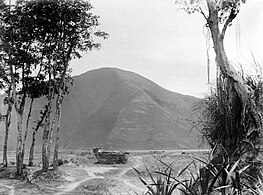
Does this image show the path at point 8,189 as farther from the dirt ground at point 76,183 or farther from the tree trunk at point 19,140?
the tree trunk at point 19,140

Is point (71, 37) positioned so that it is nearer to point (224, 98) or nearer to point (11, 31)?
point (11, 31)

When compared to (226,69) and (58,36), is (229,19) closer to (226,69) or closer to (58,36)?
(226,69)

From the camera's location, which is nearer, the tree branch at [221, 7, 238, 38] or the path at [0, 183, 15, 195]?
the tree branch at [221, 7, 238, 38]

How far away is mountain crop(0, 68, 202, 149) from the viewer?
176 ft

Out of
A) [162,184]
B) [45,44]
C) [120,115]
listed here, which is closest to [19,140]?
[45,44]

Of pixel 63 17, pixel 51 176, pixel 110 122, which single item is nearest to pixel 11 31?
pixel 63 17

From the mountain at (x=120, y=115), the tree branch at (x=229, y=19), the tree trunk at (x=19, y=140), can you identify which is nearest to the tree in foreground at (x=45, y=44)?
the tree trunk at (x=19, y=140)

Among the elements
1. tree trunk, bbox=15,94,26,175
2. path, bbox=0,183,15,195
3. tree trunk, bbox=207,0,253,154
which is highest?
tree trunk, bbox=207,0,253,154

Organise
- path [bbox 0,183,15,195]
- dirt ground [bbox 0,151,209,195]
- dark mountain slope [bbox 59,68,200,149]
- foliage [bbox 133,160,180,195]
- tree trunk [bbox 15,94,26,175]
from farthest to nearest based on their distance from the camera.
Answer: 1. dark mountain slope [bbox 59,68,200,149]
2. tree trunk [bbox 15,94,26,175]
3. path [bbox 0,183,15,195]
4. dirt ground [bbox 0,151,209,195]
5. foliage [bbox 133,160,180,195]

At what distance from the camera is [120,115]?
225 feet

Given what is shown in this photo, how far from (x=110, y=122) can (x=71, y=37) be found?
49829 millimetres

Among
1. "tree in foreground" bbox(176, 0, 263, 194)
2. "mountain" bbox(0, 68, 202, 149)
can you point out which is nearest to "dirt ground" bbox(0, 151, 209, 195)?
"tree in foreground" bbox(176, 0, 263, 194)

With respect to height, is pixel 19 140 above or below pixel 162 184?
below

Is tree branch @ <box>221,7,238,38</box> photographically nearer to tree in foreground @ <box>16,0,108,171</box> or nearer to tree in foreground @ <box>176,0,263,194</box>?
tree in foreground @ <box>176,0,263,194</box>
